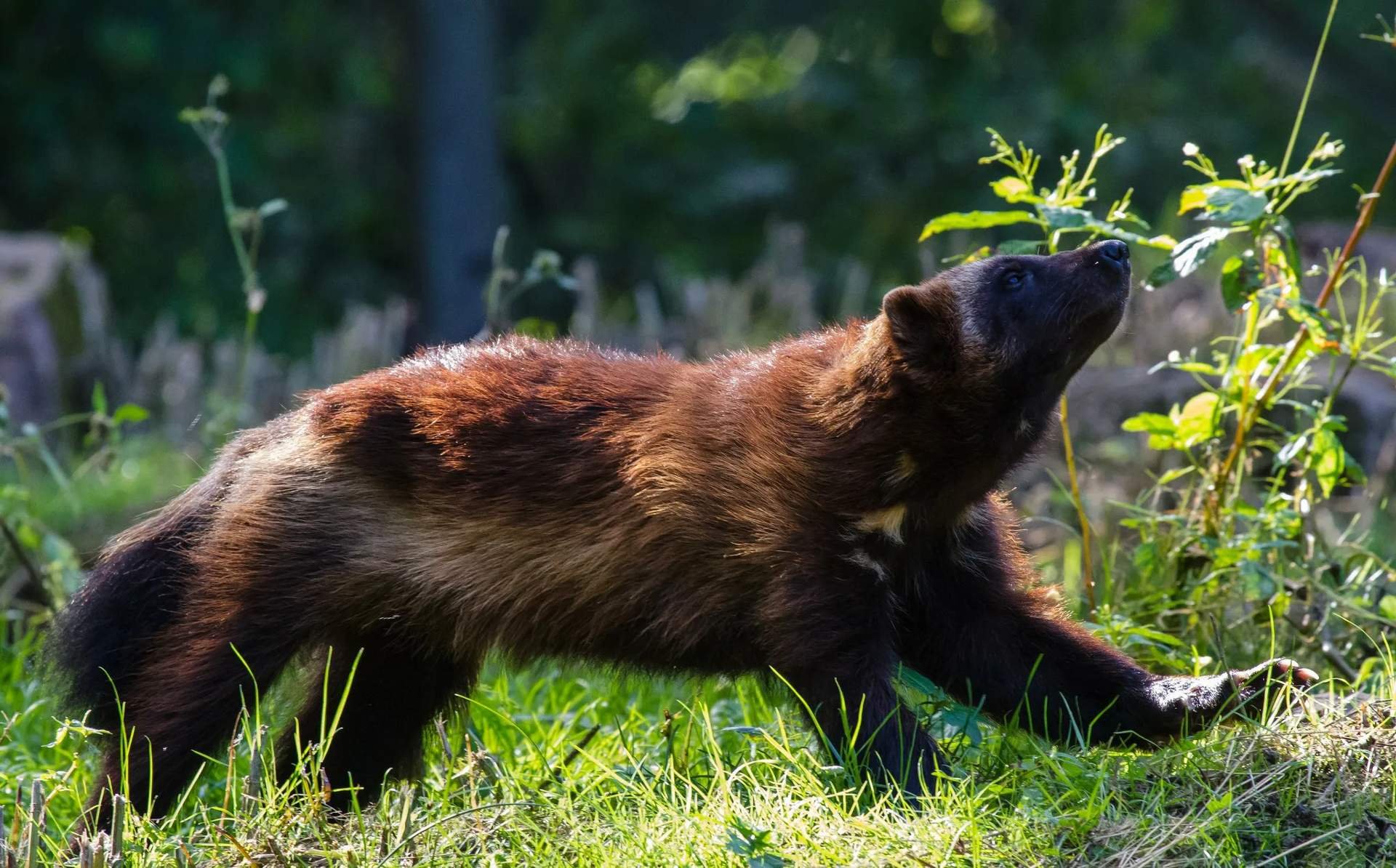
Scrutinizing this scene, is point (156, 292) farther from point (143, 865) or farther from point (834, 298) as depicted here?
point (143, 865)

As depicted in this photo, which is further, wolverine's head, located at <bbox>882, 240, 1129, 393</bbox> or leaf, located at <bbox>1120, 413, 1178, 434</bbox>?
leaf, located at <bbox>1120, 413, 1178, 434</bbox>

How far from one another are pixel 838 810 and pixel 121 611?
1.88m

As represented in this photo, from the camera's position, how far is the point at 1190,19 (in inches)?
584

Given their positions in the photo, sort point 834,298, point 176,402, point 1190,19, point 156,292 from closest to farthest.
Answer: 1. point 176,402
2. point 834,298
3. point 156,292
4. point 1190,19

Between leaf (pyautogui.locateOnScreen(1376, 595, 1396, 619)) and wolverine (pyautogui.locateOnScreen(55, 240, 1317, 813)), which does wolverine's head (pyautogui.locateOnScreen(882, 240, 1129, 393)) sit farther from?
leaf (pyautogui.locateOnScreen(1376, 595, 1396, 619))

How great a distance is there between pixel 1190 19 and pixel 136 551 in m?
13.2

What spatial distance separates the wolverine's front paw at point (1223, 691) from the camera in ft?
11.3

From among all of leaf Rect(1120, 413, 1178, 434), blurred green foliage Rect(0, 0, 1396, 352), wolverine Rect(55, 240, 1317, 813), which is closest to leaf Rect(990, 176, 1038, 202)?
wolverine Rect(55, 240, 1317, 813)

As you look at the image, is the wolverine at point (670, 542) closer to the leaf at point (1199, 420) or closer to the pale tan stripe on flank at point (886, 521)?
the pale tan stripe on flank at point (886, 521)

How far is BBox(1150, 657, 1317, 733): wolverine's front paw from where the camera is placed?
3.44 meters

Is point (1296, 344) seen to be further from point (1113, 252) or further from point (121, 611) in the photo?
point (121, 611)

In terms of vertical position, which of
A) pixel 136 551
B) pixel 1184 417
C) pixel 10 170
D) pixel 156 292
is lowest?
pixel 156 292

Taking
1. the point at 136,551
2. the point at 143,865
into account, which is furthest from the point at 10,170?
the point at 143,865

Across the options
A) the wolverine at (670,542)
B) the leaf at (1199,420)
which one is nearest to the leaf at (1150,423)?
the leaf at (1199,420)
